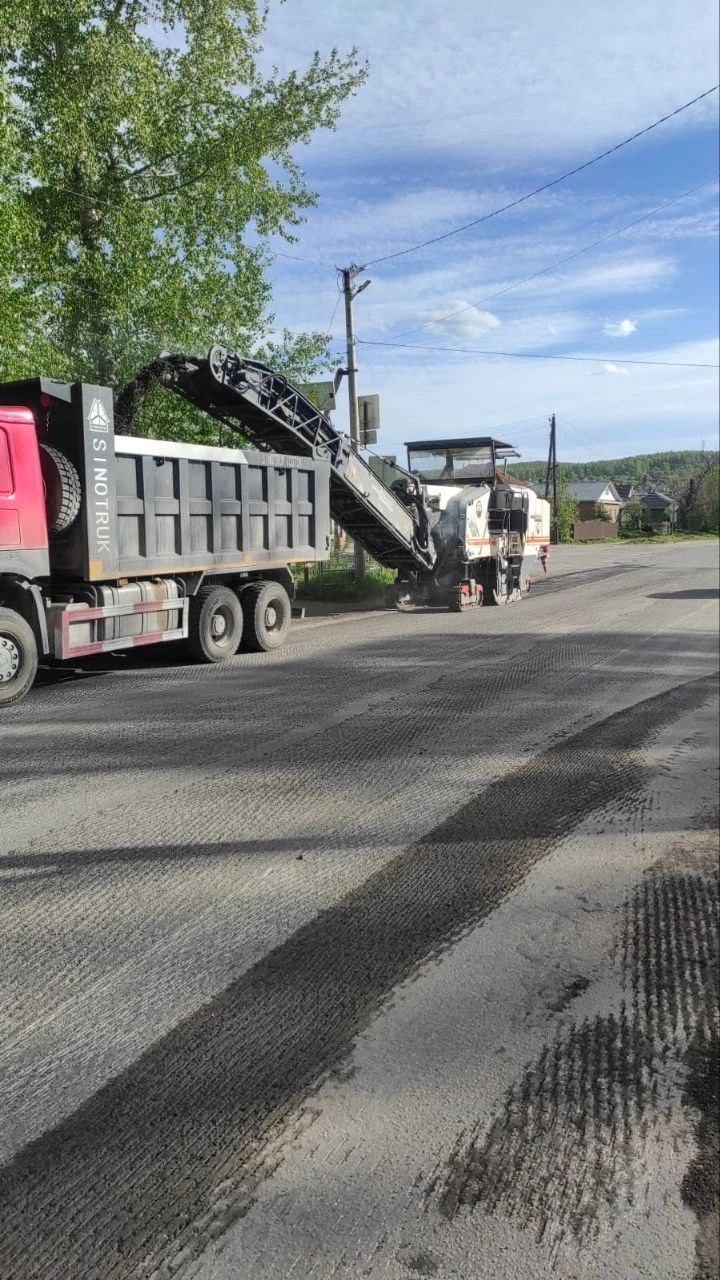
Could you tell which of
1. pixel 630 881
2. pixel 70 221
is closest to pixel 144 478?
pixel 630 881

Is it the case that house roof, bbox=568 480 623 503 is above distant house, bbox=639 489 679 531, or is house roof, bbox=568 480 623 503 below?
above

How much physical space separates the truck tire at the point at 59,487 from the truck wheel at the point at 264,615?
3.20m

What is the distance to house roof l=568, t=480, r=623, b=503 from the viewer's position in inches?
3693

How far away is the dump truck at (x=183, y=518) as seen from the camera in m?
8.62

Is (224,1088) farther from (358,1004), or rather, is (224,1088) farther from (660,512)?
(660,512)

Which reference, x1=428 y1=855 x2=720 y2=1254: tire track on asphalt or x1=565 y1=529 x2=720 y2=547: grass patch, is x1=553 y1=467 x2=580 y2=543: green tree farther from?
x1=428 y1=855 x2=720 y2=1254: tire track on asphalt

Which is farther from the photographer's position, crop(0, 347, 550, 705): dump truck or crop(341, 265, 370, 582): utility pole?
crop(341, 265, 370, 582): utility pole

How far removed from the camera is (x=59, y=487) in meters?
8.67

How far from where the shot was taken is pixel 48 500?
8.74 metres

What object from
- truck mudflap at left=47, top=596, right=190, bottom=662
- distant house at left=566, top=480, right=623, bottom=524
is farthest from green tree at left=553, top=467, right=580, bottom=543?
truck mudflap at left=47, top=596, right=190, bottom=662

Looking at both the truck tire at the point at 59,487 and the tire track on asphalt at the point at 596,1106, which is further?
the truck tire at the point at 59,487

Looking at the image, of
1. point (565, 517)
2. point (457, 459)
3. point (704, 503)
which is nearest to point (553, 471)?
point (565, 517)

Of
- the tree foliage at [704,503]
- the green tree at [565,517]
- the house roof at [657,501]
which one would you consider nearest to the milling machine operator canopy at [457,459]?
the green tree at [565,517]

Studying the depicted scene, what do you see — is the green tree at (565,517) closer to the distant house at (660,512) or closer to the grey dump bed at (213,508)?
the distant house at (660,512)
